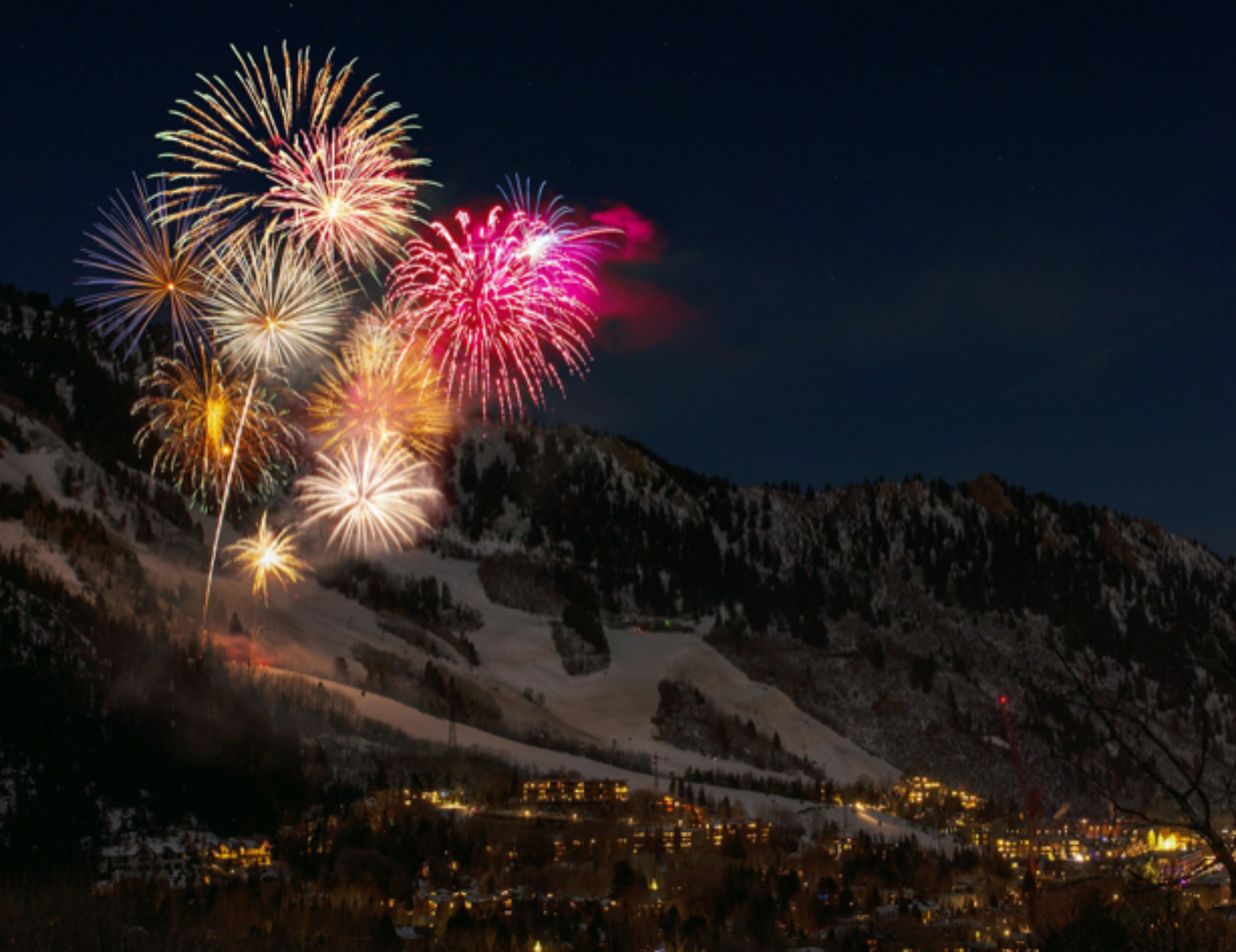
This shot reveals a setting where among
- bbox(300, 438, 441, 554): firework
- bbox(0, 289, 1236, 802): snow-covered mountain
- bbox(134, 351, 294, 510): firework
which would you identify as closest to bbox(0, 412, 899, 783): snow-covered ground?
bbox(0, 289, 1236, 802): snow-covered mountain

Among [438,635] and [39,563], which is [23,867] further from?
[438,635]

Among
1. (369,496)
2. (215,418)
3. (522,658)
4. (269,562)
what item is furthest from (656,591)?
(215,418)

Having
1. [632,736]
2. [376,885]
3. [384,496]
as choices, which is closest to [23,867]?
[376,885]

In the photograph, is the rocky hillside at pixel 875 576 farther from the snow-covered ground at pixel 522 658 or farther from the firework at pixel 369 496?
the snow-covered ground at pixel 522 658

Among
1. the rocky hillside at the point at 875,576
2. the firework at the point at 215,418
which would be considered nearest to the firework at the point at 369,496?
the firework at the point at 215,418

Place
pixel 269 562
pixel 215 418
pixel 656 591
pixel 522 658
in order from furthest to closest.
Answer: pixel 656 591
pixel 522 658
pixel 269 562
pixel 215 418

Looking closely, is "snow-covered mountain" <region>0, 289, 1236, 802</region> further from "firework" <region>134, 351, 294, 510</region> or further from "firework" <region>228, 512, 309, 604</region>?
"firework" <region>134, 351, 294, 510</region>

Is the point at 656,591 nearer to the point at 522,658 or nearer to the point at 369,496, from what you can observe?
the point at 522,658

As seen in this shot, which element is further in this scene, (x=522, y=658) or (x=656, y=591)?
(x=656, y=591)
